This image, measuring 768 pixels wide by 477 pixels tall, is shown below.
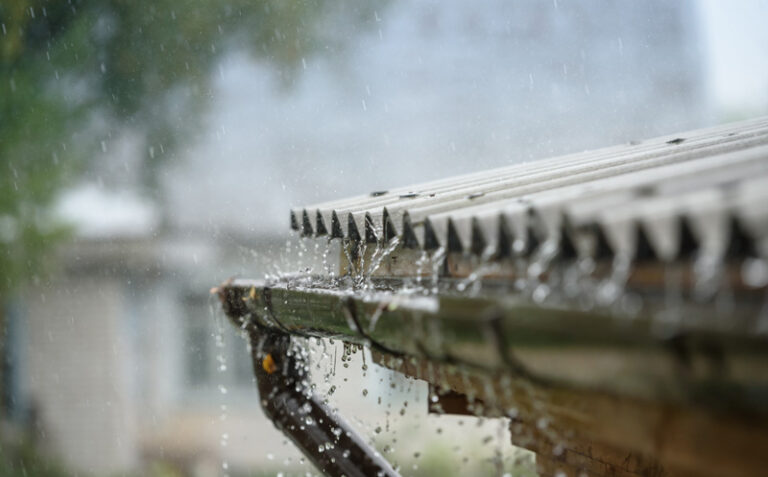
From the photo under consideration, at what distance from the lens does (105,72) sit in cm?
1272

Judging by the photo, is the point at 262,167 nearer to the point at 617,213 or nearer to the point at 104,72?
the point at 104,72

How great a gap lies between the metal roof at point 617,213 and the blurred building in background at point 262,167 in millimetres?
8152

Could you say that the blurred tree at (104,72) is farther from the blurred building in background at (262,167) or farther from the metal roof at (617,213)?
the metal roof at (617,213)

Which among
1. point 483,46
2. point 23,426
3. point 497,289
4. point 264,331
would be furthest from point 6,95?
point 497,289

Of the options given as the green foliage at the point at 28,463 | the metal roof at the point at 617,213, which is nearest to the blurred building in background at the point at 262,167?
the green foliage at the point at 28,463

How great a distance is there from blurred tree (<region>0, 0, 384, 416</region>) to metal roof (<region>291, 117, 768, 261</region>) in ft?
33.5

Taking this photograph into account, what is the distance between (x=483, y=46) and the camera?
15781 mm

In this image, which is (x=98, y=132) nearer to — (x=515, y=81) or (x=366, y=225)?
(x=515, y=81)

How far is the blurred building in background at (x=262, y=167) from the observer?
11.8 m

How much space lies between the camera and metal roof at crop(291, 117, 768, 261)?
916 mm

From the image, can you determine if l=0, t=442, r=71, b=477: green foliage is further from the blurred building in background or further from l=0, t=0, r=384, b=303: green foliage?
l=0, t=0, r=384, b=303: green foliage

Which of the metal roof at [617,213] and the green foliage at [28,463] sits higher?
the metal roof at [617,213]

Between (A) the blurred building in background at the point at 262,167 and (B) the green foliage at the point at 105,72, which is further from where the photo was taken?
(A) the blurred building in background at the point at 262,167

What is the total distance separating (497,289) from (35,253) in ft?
36.7
